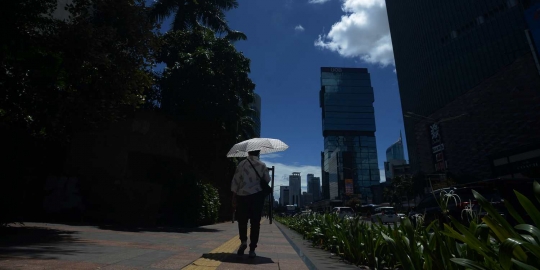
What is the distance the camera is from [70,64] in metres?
7.47

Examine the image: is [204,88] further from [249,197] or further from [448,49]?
[448,49]

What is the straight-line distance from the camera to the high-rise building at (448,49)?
6269 centimetres

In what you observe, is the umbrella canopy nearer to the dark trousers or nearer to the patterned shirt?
the patterned shirt

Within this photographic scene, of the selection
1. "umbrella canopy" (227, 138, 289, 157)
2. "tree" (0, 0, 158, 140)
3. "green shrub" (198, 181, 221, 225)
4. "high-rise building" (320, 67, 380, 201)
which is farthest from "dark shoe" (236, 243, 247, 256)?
"high-rise building" (320, 67, 380, 201)

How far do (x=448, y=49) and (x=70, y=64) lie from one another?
89.7 m

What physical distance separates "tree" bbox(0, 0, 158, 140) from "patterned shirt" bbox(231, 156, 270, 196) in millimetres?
5202

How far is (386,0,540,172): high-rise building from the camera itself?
62.7 meters

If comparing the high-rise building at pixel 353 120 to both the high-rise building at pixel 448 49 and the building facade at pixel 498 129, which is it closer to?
the high-rise building at pixel 448 49

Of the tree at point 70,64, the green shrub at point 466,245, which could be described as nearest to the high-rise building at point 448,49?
the tree at point 70,64

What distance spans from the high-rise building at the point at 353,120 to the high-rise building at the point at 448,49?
4875 centimetres

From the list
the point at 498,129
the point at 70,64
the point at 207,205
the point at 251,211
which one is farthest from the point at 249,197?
the point at 498,129

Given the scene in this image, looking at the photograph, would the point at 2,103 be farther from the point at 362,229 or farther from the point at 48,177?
the point at 362,229

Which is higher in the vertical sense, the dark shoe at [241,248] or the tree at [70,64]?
the tree at [70,64]

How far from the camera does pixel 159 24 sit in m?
10.1
